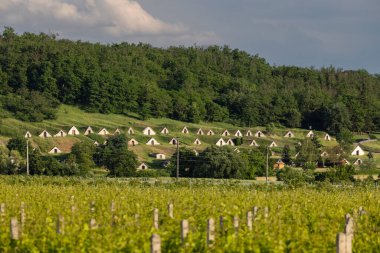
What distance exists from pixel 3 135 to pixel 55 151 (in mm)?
6783

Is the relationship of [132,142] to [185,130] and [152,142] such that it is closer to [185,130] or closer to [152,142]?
[152,142]

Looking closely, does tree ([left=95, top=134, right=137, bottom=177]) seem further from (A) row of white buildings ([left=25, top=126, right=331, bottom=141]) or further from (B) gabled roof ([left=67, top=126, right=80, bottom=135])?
(B) gabled roof ([left=67, top=126, right=80, bottom=135])

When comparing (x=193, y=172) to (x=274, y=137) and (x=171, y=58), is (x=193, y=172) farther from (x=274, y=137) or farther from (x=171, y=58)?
(x=171, y=58)

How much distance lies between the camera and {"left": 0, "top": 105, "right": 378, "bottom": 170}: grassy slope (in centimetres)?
8325

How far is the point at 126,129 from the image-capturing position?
94.9m

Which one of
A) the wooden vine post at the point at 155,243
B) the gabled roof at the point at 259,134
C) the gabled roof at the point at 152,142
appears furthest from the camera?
the gabled roof at the point at 259,134

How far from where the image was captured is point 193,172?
218ft

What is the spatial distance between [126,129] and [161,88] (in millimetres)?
33922

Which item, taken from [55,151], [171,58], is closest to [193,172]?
[55,151]

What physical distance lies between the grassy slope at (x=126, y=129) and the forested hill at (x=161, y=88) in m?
2.36

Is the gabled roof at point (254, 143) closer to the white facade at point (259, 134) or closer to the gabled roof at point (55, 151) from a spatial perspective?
the white facade at point (259, 134)

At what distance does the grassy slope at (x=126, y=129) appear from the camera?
273 feet

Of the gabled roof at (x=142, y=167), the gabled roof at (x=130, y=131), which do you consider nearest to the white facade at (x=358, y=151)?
the gabled roof at (x=130, y=131)

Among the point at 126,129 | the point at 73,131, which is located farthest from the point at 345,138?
the point at 73,131
